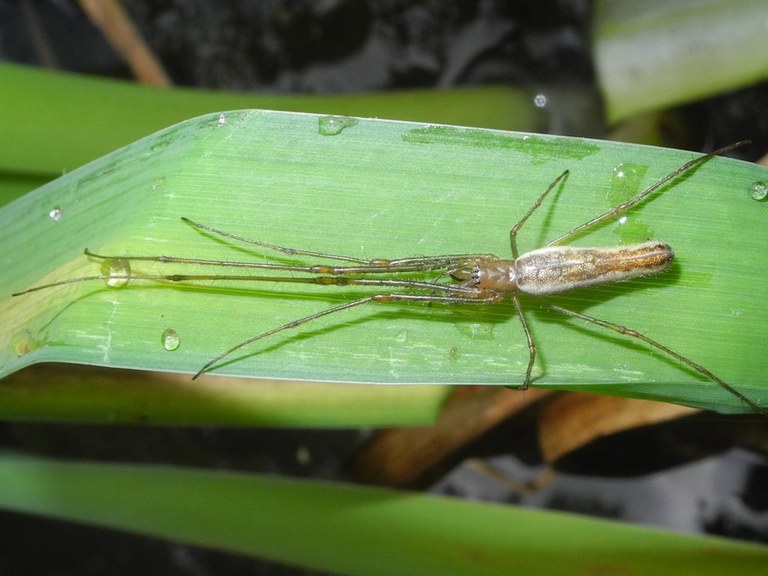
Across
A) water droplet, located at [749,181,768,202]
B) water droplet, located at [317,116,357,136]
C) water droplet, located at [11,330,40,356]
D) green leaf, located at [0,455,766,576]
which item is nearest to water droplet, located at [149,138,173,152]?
water droplet, located at [317,116,357,136]

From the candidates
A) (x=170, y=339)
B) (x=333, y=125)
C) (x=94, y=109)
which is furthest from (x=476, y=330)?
(x=94, y=109)

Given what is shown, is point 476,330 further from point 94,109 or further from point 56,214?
point 94,109

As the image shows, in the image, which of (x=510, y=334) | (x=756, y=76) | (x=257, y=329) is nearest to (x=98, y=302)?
(x=257, y=329)

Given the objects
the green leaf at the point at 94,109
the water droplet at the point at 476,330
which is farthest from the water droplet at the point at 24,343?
the water droplet at the point at 476,330

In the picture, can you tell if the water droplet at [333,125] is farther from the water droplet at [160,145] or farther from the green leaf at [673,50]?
the green leaf at [673,50]

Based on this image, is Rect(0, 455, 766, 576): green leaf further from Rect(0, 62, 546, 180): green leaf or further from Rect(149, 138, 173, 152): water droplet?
Rect(149, 138, 173, 152): water droplet

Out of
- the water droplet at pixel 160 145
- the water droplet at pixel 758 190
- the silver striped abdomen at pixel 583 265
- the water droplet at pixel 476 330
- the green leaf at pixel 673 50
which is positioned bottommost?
the water droplet at pixel 476 330

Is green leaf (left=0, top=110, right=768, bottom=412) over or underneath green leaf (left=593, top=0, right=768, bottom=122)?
underneath
